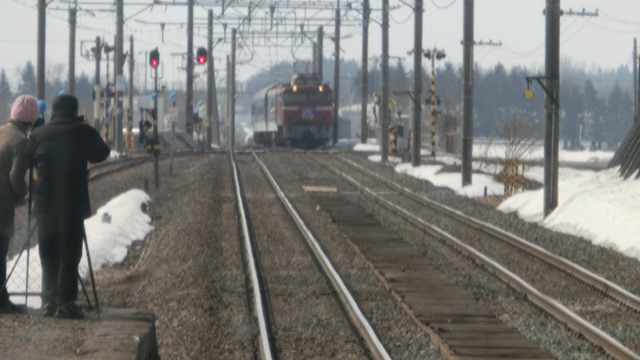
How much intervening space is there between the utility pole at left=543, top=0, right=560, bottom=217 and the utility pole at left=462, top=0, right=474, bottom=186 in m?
8.31

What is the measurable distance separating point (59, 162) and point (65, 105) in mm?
440

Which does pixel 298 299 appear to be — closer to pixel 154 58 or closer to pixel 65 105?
pixel 65 105

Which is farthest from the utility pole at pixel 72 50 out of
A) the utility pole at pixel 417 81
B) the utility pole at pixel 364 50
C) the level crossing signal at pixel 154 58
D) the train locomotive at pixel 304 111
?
the level crossing signal at pixel 154 58

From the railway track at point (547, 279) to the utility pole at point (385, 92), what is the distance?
69.7ft

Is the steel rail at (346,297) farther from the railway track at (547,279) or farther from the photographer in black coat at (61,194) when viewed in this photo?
the photographer in black coat at (61,194)

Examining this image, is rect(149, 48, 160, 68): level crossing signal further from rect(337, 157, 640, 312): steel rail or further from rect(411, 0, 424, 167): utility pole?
rect(411, 0, 424, 167): utility pole

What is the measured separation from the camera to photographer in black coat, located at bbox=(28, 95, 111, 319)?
9977 millimetres

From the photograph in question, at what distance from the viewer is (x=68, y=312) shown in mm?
10047

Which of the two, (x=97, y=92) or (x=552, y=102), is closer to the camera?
(x=552, y=102)


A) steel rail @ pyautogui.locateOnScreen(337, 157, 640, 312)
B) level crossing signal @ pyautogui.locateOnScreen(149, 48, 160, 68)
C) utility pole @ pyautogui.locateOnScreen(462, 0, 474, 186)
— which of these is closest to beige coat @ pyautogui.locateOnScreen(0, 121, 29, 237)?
steel rail @ pyautogui.locateOnScreen(337, 157, 640, 312)

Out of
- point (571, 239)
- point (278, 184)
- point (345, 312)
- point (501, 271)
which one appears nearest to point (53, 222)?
point (345, 312)

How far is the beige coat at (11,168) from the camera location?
10.2m

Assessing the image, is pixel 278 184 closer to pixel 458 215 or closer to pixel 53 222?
pixel 458 215

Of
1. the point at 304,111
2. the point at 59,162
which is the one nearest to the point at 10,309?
the point at 59,162
